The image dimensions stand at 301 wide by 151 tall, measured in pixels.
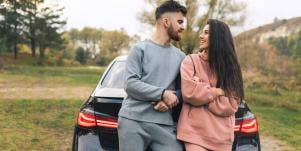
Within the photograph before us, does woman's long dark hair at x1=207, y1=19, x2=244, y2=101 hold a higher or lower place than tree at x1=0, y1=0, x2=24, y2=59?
higher

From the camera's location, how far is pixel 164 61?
3275mm

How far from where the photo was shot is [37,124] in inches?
396

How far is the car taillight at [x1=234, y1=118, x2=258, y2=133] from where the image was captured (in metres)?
4.03

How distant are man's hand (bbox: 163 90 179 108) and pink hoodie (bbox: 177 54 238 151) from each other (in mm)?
64

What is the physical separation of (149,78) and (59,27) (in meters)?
68.9

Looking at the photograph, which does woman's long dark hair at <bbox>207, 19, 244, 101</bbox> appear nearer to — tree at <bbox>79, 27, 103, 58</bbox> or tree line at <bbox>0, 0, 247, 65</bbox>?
tree line at <bbox>0, 0, 247, 65</bbox>

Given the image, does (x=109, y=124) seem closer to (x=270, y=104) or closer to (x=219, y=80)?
(x=219, y=80)

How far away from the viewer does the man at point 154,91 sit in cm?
317

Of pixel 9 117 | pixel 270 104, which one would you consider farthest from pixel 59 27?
pixel 9 117

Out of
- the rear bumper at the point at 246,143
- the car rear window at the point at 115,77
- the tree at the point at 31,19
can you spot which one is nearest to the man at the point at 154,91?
the rear bumper at the point at 246,143

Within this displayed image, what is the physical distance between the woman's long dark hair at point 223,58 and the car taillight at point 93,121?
976mm

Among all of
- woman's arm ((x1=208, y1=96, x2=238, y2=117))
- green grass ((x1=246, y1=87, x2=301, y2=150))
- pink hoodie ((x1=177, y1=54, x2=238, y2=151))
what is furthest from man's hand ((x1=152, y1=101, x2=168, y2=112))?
green grass ((x1=246, y1=87, x2=301, y2=150))

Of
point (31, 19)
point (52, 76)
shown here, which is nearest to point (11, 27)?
point (31, 19)

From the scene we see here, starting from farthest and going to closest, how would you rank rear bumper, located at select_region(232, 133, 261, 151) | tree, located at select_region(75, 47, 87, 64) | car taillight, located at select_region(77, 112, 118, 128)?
tree, located at select_region(75, 47, 87, 64)
rear bumper, located at select_region(232, 133, 261, 151)
car taillight, located at select_region(77, 112, 118, 128)
